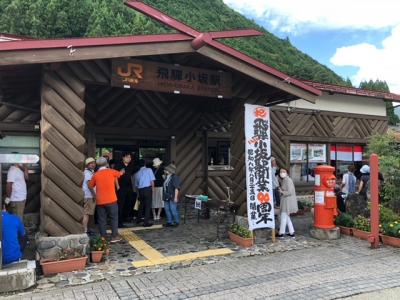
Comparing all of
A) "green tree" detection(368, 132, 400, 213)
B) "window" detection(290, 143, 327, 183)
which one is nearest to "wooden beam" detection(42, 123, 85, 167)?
"green tree" detection(368, 132, 400, 213)

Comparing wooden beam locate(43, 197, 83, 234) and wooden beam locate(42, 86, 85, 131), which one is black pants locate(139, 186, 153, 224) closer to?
wooden beam locate(43, 197, 83, 234)

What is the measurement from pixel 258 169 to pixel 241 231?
1318 millimetres

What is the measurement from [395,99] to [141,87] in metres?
11.7

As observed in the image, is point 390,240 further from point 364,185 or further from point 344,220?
point 364,185

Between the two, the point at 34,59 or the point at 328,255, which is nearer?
the point at 34,59

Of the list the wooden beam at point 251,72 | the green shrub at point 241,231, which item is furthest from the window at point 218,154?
the wooden beam at point 251,72

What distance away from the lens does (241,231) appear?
7527 mm

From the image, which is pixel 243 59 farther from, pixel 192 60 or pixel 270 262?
pixel 270 262

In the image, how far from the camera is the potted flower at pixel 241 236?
731cm

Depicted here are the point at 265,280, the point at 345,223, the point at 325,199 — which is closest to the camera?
the point at 265,280

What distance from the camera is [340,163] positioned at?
561 inches

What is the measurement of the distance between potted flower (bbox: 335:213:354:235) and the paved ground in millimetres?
1518

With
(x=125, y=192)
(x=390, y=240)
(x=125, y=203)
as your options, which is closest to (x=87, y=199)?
(x=125, y=192)

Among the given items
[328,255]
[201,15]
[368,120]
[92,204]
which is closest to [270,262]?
[328,255]
